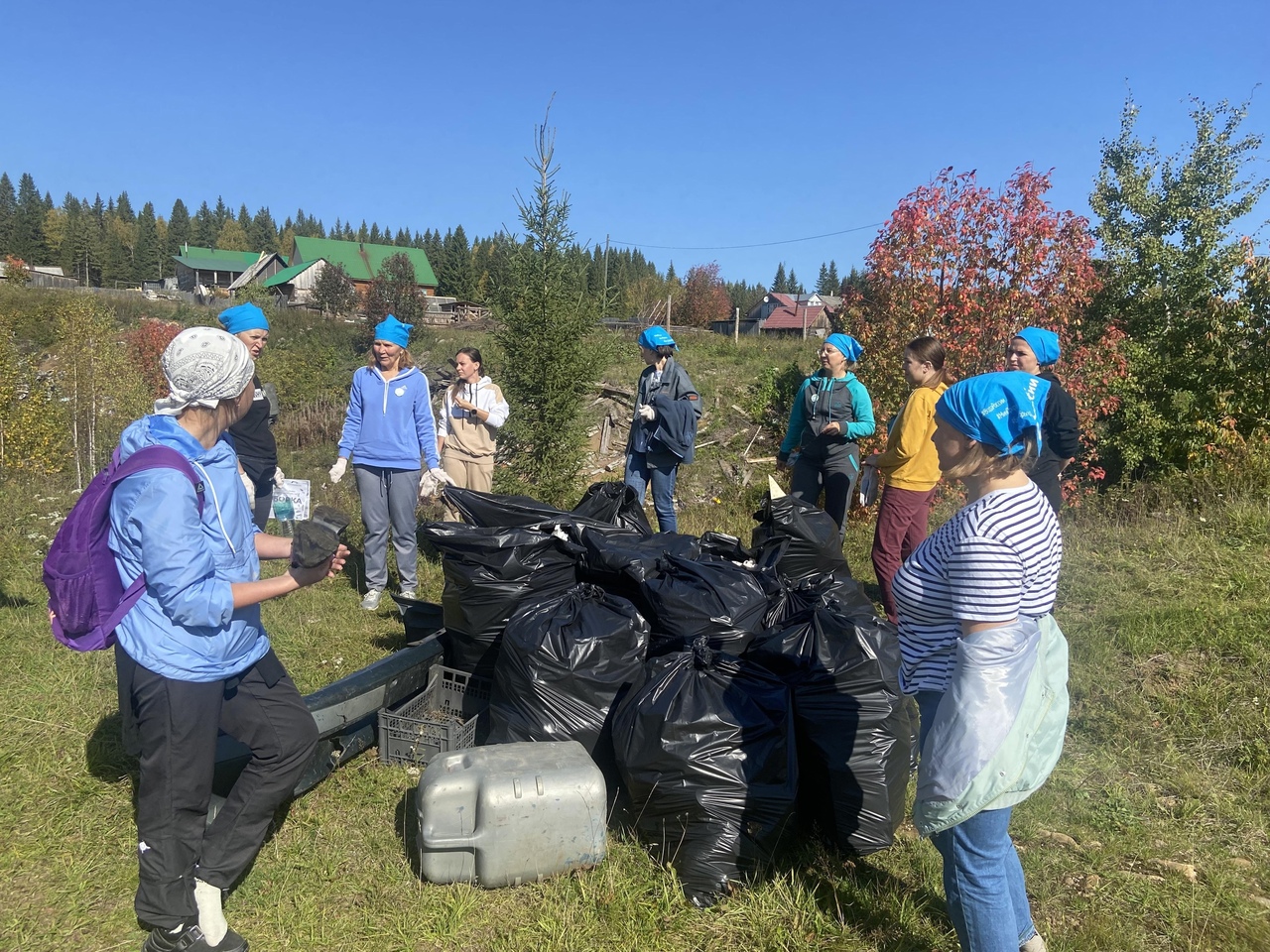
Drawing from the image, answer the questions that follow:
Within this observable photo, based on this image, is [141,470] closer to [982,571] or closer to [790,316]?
[982,571]

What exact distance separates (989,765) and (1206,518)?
5625mm

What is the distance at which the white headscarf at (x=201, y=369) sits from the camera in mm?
1988

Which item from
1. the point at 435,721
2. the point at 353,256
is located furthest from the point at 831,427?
the point at 353,256

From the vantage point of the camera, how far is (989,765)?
5.40 feet

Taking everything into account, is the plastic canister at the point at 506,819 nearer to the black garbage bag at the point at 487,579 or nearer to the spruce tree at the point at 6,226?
the black garbage bag at the point at 487,579

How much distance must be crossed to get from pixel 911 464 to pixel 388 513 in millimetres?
3116

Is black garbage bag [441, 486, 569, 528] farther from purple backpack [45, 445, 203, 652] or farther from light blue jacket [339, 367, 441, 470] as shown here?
purple backpack [45, 445, 203, 652]

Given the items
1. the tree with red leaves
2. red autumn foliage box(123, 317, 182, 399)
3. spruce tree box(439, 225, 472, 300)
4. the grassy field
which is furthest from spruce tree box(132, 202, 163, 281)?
the grassy field

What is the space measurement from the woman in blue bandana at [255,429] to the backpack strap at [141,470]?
2534mm

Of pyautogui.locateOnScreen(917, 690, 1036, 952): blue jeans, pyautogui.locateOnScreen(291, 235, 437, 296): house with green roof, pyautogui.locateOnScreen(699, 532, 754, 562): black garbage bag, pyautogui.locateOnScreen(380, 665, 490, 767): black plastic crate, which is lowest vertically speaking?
pyautogui.locateOnScreen(380, 665, 490, 767): black plastic crate

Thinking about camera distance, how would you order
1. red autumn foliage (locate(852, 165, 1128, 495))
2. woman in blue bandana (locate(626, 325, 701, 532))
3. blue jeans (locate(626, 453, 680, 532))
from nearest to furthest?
woman in blue bandana (locate(626, 325, 701, 532))
blue jeans (locate(626, 453, 680, 532))
red autumn foliage (locate(852, 165, 1128, 495))

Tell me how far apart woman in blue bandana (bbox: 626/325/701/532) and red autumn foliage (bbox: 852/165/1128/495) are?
3.75 m

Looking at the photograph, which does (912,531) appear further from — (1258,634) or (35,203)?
(35,203)

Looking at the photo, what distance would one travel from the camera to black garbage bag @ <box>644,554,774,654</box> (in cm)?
297
